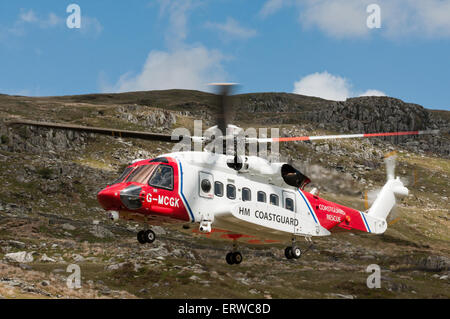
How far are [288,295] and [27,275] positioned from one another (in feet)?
131

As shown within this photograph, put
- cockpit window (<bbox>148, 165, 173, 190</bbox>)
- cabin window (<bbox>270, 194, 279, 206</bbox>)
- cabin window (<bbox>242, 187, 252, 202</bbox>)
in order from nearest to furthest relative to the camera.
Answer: cockpit window (<bbox>148, 165, 173, 190</bbox>) → cabin window (<bbox>242, 187, 252, 202</bbox>) → cabin window (<bbox>270, 194, 279, 206</bbox>)

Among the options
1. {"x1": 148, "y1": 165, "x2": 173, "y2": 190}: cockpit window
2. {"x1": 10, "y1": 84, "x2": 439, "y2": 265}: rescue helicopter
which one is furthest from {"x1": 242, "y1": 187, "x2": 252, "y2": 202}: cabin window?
{"x1": 148, "y1": 165, "x2": 173, "y2": 190}: cockpit window

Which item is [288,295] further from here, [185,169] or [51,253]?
[185,169]

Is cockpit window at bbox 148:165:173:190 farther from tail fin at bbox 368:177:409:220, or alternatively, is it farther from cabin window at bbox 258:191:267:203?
tail fin at bbox 368:177:409:220

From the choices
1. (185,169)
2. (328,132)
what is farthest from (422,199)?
(185,169)

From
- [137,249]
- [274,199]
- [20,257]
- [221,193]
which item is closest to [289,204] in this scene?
[274,199]

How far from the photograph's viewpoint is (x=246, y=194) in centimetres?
2681

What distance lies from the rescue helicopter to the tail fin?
18.7 feet

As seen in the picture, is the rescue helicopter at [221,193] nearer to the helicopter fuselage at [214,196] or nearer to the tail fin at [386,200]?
the helicopter fuselage at [214,196]

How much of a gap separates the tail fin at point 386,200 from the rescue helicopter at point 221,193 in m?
5.71

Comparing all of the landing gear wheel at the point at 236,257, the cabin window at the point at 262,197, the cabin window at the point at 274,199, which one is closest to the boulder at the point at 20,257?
the landing gear wheel at the point at 236,257

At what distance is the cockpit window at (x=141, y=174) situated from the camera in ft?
78.8

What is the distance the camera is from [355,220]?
33.2 metres

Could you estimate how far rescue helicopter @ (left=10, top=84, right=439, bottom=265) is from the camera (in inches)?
925
